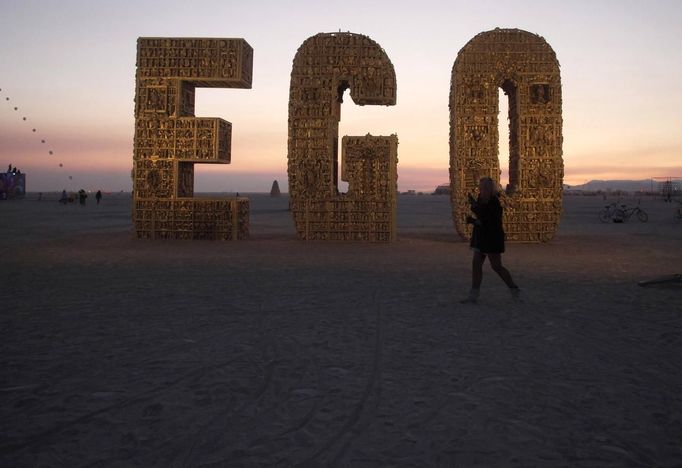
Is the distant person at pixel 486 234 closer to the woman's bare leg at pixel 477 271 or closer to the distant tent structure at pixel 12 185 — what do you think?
the woman's bare leg at pixel 477 271

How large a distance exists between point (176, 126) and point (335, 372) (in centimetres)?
1338

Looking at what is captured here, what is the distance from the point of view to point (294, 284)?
29.8ft

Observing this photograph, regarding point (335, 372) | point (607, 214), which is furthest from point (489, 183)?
point (607, 214)

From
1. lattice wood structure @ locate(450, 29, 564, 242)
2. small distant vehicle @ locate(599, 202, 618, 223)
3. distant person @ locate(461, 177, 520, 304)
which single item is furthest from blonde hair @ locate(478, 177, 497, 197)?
small distant vehicle @ locate(599, 202, 618, 223)

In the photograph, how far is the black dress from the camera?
7.50m

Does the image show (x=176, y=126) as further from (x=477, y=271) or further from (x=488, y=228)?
(x=477, y=271)

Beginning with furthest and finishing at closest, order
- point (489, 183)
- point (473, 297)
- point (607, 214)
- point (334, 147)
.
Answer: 1. point (607, 214)
2. point (334, 147)
3. point (473, 297)
4. point (489, 183)

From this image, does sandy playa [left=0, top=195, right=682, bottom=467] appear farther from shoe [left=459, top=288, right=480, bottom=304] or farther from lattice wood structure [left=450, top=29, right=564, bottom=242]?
lattice wood structure [left=450, top=29, right=564, bottom=242]

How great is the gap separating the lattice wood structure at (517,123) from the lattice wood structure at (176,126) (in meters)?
6.81

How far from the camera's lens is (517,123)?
16.0 m

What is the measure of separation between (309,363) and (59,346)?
2.54 metres

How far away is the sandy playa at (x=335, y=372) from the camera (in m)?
3.24

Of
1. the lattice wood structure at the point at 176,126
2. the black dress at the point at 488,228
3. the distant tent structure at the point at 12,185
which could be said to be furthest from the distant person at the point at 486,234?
the distant tent structure at the point at 12,185

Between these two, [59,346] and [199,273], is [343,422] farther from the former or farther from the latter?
[199,273]
